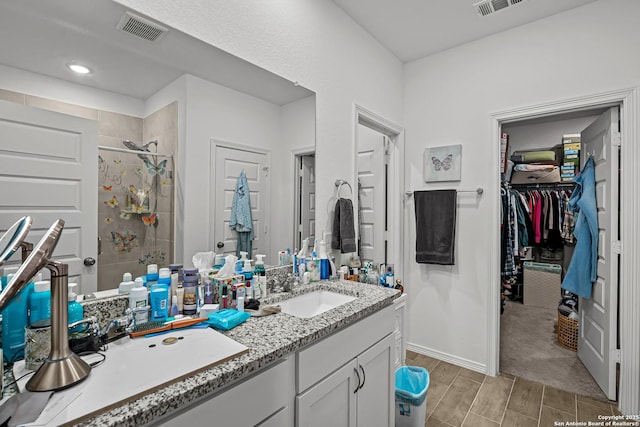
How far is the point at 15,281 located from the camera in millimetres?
573

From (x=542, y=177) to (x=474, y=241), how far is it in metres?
2.49

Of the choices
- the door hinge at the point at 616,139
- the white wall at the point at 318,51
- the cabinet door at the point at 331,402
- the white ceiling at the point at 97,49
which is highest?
the white wall at the point at 318,51

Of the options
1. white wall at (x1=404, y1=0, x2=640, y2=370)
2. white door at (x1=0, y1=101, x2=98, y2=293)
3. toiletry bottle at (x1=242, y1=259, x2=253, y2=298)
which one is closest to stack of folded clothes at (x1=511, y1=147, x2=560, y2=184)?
white wall at (x1=404, y1=0, x2=640, y2=370)

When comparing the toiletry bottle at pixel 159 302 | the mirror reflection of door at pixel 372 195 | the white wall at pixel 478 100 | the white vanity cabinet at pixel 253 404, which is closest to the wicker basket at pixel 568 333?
the white wall at pixel 478 100

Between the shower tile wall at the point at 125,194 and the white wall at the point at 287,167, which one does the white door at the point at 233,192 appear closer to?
the white wall at the point at 287,167

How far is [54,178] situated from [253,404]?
3.26 feet

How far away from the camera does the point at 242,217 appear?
163 cm

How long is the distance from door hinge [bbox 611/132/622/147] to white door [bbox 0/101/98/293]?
120 inches

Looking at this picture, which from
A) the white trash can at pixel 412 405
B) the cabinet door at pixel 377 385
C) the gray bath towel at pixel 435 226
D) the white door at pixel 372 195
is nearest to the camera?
the cabinet door at pixel 377 385

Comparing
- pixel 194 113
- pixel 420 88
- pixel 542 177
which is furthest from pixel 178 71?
pixel 542 177

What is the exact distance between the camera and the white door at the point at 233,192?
4.95 feet

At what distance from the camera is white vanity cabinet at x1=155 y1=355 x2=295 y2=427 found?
776 mm

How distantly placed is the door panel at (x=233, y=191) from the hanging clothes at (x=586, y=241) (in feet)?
8.06

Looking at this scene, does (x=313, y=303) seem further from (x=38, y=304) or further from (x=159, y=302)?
(x=38, y=304)
